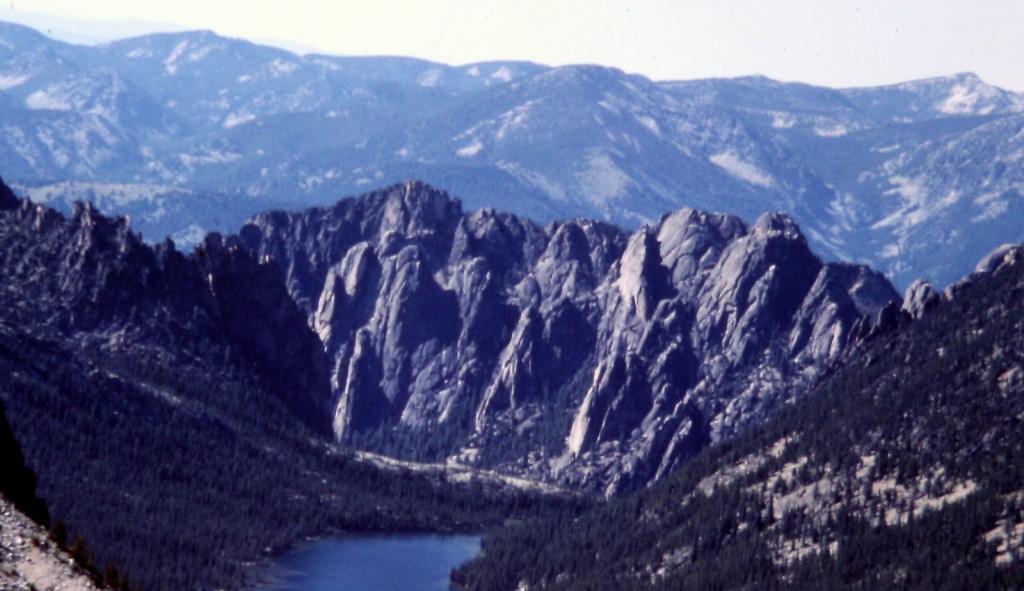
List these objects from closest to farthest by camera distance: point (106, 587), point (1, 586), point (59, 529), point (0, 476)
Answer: point (1, 586)
point (106, 587)
point (59, 529)
point (0, 476)

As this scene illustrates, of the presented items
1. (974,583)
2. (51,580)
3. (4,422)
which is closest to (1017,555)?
(974,583)

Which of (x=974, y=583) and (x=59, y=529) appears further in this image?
(x=974, y=583)

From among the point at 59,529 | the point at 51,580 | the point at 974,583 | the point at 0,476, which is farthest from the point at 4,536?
the point at 974,583

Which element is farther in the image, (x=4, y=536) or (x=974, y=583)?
(x=974, y=583)

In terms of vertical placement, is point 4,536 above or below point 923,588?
above

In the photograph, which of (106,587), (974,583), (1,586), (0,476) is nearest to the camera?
(1,586)

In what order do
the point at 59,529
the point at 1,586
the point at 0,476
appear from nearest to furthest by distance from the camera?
1. the point at 1,586
2. the point at 59,529
3. the point at 0,476

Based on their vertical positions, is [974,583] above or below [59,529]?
below

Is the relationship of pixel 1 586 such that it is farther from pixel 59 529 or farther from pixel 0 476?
pixel 0 476

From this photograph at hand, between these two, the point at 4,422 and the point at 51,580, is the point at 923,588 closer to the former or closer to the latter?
the point at 4,422
